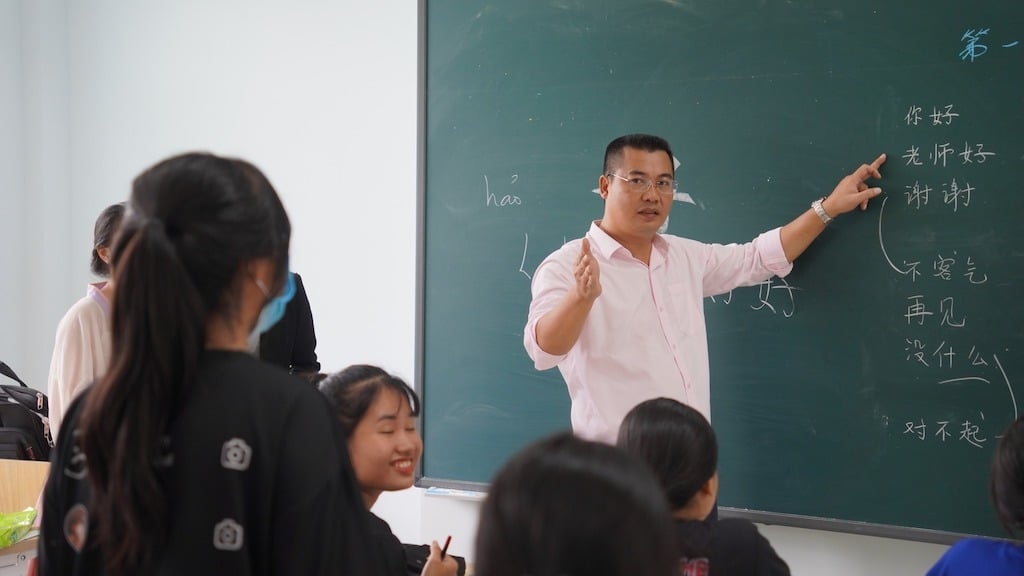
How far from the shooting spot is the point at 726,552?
Result: 1.77m

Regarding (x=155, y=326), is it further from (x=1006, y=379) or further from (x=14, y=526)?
(x=1006, y=379)

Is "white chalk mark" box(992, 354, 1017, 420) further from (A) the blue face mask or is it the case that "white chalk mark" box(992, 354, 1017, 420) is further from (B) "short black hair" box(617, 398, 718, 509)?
(A) the blue face mask

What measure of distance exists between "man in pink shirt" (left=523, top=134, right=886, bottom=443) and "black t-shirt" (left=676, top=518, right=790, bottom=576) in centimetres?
113

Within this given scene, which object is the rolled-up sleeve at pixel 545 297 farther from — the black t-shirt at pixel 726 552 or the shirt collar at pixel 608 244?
the black t-shirt at pixel 726 552

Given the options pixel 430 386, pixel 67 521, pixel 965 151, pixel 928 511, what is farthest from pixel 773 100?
pixel 67 521

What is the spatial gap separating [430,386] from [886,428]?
1.60m

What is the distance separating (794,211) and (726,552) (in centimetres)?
154

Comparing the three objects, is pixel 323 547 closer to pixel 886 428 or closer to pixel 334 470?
pixel 334 470

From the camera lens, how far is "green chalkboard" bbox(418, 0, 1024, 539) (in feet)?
9.35

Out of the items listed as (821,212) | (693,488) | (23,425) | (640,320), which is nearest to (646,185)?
(640,320)

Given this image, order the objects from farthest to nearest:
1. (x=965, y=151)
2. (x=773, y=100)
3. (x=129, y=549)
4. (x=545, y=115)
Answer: (x=545, y=115) < (x=773, y=100) < (x=965, y=151) < (x=129, y=549)

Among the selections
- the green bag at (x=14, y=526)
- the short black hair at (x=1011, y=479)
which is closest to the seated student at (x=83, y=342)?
the green bag at (x=14, y=526)

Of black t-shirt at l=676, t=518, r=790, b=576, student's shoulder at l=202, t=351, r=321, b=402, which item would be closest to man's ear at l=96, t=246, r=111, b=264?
student's shoulder at l=202, t=351, r=321, b=402

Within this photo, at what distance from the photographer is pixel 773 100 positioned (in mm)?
3078
